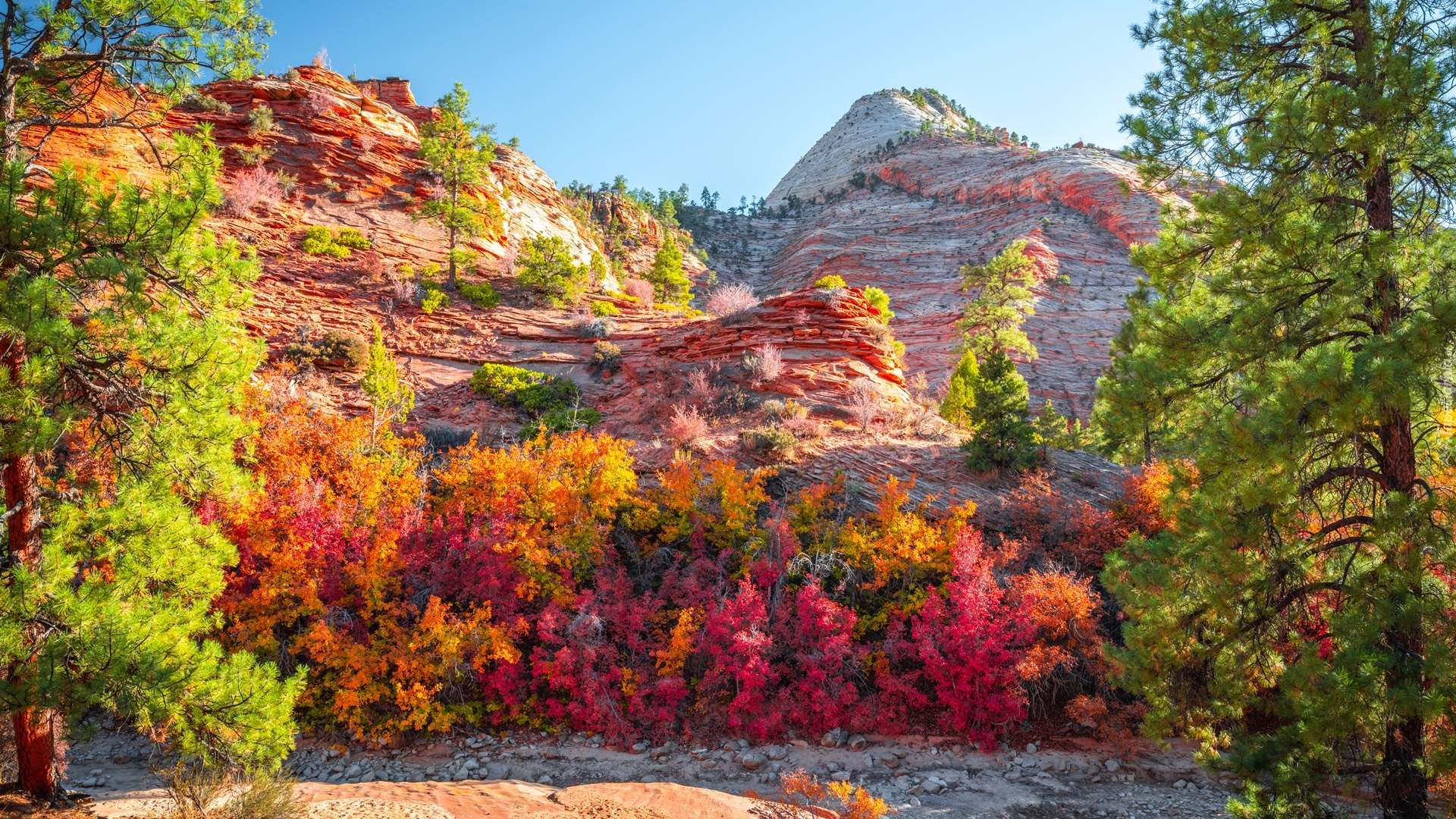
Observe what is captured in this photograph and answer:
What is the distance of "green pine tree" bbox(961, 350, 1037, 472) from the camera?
16.9 metres

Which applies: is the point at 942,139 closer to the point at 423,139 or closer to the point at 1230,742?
the point at 423,139

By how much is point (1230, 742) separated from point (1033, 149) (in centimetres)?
7746

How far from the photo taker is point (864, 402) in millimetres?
21047

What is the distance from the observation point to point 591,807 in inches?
318

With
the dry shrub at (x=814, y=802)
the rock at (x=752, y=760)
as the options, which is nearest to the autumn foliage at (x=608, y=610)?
the rock at (x=752, y=760)

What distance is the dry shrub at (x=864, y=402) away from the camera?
67.3 feet

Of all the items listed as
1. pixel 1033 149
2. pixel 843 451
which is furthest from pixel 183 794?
pixel 1033 149

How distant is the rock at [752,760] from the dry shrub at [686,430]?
8.86 m

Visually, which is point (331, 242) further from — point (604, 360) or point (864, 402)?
point (864, 402)

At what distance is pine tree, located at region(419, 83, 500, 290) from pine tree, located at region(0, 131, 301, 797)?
2359 centimetres

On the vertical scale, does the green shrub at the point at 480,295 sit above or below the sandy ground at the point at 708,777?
above

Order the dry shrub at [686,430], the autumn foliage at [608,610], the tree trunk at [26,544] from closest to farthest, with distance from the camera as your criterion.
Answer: the tree trunk at [26,544] < the autumn foliage at [608,610] < the dry shrub at [686,430]

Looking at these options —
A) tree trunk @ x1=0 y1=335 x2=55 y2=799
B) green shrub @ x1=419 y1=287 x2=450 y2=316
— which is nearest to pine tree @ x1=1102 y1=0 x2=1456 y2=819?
tree trunk @ x1=0 y1=335 x2=55 y2=799

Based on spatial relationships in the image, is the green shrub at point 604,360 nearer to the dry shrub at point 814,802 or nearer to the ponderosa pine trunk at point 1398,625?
the dry shrub at point 814,802
